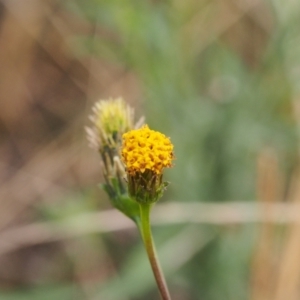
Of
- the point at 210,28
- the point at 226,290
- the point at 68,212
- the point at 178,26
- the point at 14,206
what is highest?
the point at 210,28

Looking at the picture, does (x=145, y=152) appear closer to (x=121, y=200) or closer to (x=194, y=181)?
(x=121, y=200)

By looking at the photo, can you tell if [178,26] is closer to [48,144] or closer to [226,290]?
[226,290]

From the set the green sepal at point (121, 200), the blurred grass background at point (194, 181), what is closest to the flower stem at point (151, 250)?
the green sepal at point (121, 200)

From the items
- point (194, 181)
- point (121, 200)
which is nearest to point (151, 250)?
point (121, 200)

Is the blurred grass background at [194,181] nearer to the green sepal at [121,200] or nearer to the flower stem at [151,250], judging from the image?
the green sepal at [121,200]

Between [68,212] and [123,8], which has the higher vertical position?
[123,8]

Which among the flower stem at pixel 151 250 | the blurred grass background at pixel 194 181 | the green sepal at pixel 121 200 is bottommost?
the flower stem at pixel 151 250

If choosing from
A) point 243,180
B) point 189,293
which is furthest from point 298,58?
point 189,293
